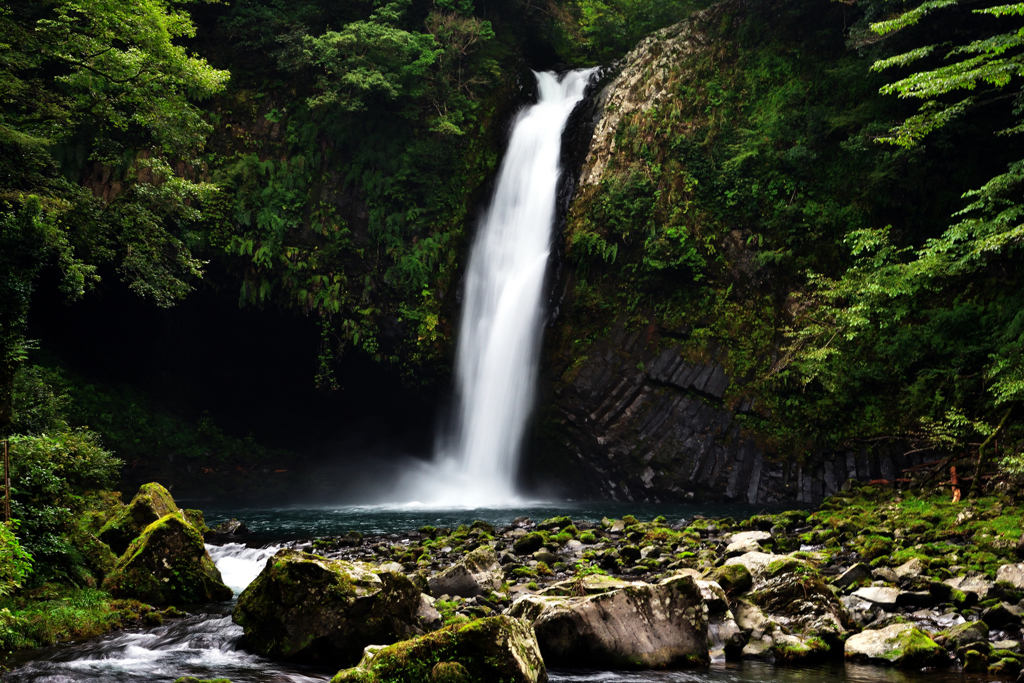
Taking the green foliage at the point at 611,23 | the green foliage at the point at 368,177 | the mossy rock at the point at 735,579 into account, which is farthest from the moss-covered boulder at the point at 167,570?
the green foliage at the point at 611,23

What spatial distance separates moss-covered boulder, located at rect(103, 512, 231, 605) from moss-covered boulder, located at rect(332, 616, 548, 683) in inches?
177

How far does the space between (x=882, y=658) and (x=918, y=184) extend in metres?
13.6

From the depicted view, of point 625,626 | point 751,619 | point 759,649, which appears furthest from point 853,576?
point 625,626

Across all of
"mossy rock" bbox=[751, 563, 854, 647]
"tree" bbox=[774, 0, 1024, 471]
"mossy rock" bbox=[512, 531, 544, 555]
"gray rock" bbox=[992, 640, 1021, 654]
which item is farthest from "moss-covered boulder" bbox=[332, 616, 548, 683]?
"tree" bbox=[774, 0, 1024, 471]

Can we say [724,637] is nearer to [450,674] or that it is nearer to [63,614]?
[450,674]

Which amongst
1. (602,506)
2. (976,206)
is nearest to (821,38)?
(976,206)

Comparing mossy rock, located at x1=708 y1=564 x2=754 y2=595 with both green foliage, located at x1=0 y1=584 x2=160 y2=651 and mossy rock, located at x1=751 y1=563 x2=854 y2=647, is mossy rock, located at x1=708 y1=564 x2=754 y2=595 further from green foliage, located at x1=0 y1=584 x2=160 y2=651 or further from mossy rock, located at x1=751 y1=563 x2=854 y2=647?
green foliage, located at x1=0 y1=584 x2=160 y2=651

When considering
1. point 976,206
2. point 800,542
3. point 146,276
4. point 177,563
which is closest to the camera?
point 177,563

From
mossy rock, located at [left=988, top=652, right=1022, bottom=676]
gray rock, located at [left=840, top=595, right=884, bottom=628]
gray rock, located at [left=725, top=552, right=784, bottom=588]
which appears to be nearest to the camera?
mossy rock, located at [left=988, top=652, right=1022, bottom=676]

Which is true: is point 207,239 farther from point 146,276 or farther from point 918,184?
→ point 918,184

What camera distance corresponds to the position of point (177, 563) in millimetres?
8062

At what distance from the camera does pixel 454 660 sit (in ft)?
14.3

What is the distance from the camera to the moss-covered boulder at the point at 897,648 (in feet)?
17.7

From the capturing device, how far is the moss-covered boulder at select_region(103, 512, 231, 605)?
25.2 ft
